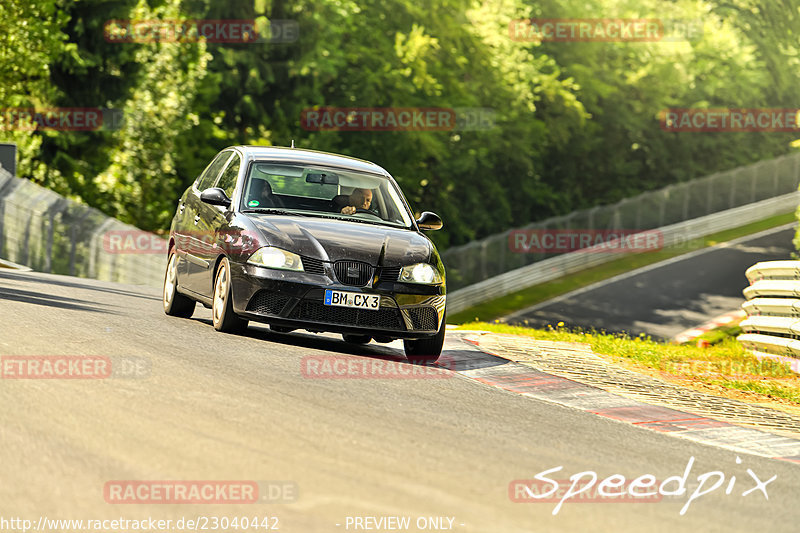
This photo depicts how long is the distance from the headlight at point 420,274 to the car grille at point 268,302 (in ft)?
3.59

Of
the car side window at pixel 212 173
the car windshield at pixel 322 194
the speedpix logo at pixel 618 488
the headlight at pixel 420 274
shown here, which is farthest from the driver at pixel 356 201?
the speedpix logo at pixel 618 488

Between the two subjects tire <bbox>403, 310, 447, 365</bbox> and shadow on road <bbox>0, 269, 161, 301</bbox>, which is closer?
tire <bbox>403, 310, 447, 365</bbox>

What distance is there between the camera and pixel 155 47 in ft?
148

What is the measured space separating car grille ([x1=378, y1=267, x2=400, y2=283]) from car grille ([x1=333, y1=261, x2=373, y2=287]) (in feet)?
0.36

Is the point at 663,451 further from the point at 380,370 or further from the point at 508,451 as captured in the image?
the point at 380,370

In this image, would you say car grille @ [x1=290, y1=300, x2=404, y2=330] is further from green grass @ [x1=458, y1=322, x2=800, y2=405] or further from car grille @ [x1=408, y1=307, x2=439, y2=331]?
green grass @ [x1=458, y1=322, x2=800, y2=405]

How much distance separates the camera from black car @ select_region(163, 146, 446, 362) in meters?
9.99

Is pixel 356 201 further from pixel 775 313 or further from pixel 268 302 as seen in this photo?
pixel 775 313

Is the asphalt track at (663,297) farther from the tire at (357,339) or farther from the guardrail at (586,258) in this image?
the tire at (357,339)

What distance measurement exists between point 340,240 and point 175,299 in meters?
3.00

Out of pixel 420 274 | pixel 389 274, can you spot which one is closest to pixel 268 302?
pixel 389 274

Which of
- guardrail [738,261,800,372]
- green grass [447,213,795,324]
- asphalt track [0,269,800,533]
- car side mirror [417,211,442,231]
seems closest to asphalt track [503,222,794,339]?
green grass [447,213,795,324]

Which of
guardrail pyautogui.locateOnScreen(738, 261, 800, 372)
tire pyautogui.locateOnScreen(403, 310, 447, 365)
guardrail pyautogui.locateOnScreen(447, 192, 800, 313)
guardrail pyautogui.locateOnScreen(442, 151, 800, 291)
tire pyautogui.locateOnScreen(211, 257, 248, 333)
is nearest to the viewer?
tire pyautogui.locateOnScreen(211, 257, 248, 333)

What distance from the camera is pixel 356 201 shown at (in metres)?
11.5
